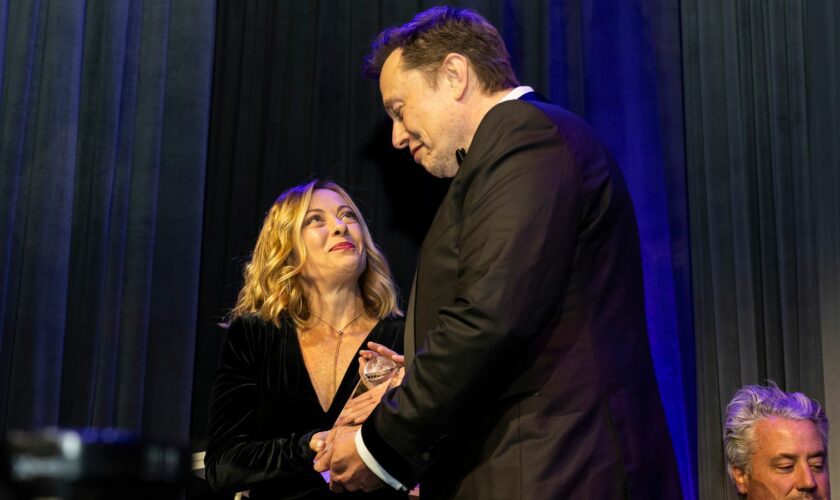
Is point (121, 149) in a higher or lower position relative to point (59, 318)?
higher

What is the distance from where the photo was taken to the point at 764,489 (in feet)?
9.60

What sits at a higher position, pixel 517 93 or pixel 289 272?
pixel 517 93

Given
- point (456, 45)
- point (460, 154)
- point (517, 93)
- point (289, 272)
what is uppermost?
point (456, 45)

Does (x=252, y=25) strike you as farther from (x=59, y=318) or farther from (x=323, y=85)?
(x=59, y=318)

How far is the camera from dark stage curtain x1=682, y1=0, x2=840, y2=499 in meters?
3.19

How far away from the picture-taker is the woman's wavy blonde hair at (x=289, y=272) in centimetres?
302

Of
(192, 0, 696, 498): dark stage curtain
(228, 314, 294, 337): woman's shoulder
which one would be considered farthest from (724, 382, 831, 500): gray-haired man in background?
(228, 314, 294, 337): woman's shoulder

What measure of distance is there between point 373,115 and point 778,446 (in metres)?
1.81

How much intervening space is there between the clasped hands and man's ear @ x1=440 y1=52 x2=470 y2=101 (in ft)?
2.44

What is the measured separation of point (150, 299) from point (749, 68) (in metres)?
2.30

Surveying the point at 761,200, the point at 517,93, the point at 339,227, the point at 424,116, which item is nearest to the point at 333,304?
the point at 339,227

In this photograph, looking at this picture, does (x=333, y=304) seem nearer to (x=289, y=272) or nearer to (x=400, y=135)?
(x=289, y=272)

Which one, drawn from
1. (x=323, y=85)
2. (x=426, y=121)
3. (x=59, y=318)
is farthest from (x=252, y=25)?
(x=426, y=121)

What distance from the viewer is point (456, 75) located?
6.67 ft
